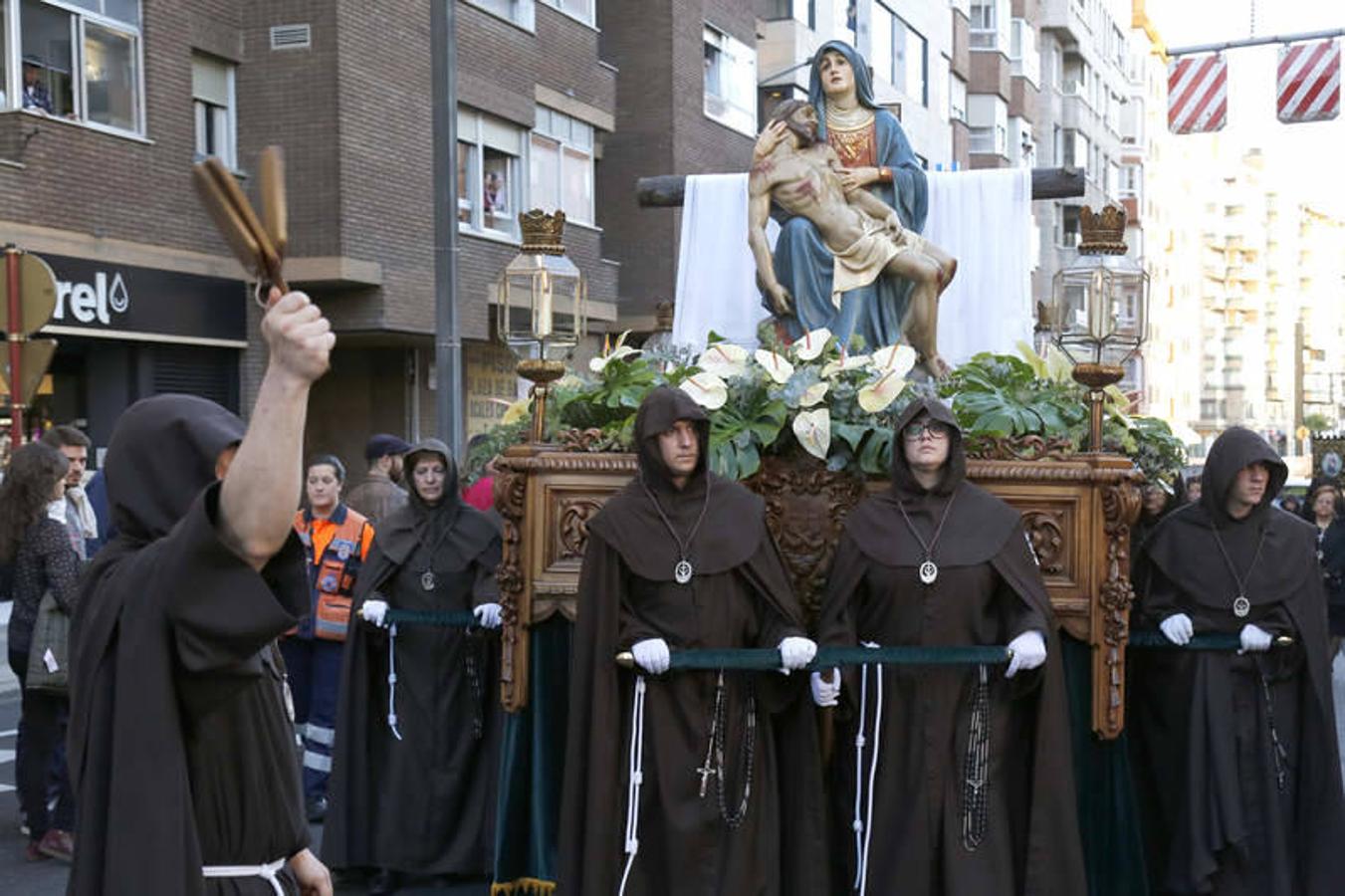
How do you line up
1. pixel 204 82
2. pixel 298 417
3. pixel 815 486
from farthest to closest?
pixel 204 82
pixel 815 486
pixel 298 417

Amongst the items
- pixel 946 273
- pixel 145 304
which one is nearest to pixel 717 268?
pixel 946 273

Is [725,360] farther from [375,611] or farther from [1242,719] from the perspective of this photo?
[1242,719]

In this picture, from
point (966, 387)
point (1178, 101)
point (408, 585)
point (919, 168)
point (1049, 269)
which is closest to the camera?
point (966, 387)

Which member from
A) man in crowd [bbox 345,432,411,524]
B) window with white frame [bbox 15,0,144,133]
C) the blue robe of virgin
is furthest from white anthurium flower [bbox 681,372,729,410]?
window with white frame [bbox 15,0,144,133]

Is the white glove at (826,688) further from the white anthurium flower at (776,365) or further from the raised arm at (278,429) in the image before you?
the raised arm at (278,429)

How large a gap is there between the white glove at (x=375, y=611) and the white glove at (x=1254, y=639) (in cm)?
372

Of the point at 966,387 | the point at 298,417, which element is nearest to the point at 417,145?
the point at 966,387

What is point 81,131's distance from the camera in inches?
607

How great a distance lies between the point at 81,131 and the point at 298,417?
14030 millimetres

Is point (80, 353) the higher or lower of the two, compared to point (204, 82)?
lower

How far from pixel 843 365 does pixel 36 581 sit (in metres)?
3.94

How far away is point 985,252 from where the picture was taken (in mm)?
8930

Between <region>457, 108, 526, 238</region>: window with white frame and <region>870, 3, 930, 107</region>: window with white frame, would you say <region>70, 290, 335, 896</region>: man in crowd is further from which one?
<region>870, 3, 930, 107</region>: window with white frame

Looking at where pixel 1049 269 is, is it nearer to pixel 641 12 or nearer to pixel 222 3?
pixel 641 12
